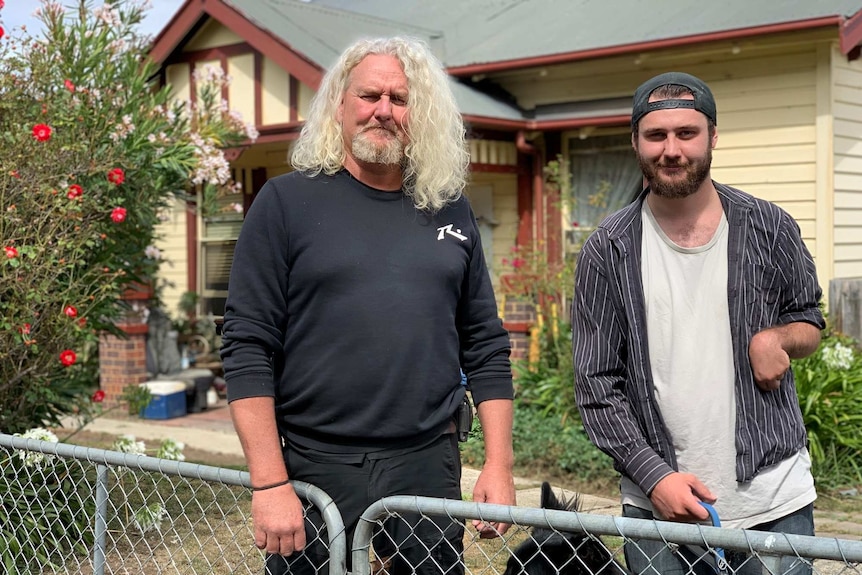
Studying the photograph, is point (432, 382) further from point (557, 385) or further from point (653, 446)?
point (557, 385)

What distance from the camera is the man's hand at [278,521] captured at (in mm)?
2340

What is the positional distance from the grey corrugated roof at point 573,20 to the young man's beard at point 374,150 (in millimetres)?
6345

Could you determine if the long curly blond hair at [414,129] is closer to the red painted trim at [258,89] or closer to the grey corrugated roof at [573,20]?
the grey corrugated roof at [573,20]

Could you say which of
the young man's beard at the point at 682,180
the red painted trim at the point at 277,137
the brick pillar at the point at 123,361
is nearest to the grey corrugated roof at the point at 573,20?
the red painted trim at the point at 277,137

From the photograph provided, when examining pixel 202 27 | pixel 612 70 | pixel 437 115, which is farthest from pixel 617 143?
pixel 437 115

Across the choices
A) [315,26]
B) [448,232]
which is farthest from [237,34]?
[448,232]

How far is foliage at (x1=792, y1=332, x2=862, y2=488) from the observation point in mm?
6637

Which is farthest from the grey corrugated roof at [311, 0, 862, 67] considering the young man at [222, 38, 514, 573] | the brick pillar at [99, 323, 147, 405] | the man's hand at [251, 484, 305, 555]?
the man's hand at [251, 484, 305, 555]

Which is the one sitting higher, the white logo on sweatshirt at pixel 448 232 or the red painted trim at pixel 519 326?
the white logo on sweatshirt at pixel 448 232

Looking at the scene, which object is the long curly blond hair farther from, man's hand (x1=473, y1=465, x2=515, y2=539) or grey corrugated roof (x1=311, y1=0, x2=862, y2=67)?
grey corrugated roof (x1=311, y1=0, x2=862, y2=67)

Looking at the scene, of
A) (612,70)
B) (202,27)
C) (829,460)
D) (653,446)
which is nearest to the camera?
(653,446)

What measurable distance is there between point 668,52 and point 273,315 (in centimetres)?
722

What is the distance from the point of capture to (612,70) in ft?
31.0

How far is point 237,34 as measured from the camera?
1041cm
